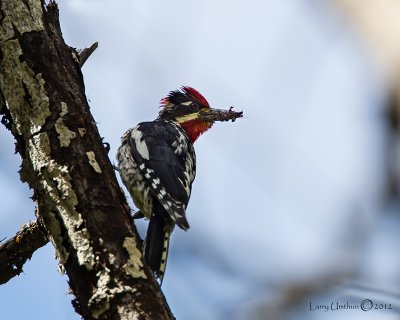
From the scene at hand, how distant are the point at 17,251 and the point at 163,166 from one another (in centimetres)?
129

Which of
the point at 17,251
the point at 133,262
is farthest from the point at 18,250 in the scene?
the point at 133,262

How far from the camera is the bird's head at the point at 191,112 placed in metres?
5.82

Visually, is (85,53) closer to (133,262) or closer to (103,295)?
(133,262)

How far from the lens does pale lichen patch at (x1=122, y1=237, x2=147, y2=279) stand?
2.62 meters

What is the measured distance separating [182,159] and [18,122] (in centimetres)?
195

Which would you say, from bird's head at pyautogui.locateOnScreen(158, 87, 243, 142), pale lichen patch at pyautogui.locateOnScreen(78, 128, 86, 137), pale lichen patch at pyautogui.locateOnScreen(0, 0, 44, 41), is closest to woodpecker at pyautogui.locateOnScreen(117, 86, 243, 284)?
bird's head at pyautogui.locateOnScreen(158, 87, 243, 142)

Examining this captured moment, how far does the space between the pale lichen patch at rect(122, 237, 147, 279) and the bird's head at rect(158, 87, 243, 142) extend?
308 cm

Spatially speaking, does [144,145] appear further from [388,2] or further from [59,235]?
[388,2]

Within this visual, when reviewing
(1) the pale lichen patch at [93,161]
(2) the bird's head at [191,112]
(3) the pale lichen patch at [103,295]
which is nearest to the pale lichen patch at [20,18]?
(1) the pale lichen patch at [93,161]

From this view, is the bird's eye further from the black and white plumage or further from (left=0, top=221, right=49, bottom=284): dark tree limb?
(left=0, top=221, right=49, bottom=284): dark tree limb

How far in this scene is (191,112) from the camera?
19.4 feet

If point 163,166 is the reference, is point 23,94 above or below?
below

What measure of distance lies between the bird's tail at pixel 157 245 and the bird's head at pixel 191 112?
5.90ft

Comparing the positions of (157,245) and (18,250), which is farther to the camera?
(157,245)
